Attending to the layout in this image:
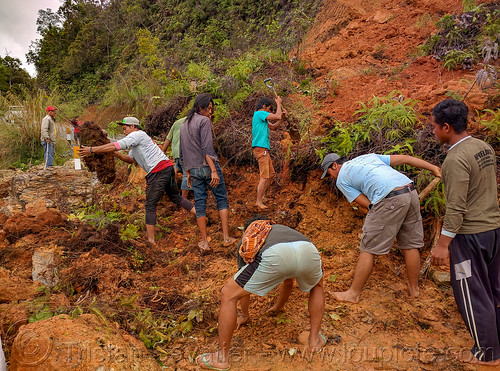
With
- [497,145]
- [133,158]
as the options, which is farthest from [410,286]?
[133,158]

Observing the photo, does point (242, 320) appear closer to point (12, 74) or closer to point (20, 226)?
point (20, 226)

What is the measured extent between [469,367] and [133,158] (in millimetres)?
4214

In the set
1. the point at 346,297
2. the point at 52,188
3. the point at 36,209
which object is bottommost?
the point at 346,297

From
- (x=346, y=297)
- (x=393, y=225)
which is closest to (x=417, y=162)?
(x=393, y=225)

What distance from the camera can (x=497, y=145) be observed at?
4.39 meters

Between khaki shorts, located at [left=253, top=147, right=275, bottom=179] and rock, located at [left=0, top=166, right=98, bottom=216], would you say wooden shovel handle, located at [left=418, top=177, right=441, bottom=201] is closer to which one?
khaki shorts, located at [left=253, top=147, right=275, bottom=179]

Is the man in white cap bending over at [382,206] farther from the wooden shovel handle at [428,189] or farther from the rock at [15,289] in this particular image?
the rock at [15,289]

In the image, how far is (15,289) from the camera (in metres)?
3.36

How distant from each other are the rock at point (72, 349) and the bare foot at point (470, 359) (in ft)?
7.40

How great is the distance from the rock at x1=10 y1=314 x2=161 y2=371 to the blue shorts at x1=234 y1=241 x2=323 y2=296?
942 mm

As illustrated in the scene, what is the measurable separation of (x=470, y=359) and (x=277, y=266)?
1.61 metres

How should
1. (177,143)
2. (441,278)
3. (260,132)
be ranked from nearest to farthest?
(441,278) < (260,132) < (177,143)

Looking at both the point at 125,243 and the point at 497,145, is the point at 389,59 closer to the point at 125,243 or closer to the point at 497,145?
the point at 497,145

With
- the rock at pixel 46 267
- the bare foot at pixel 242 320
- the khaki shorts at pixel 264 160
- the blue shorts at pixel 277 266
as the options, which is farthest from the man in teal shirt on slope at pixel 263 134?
the rock at pixel 46 267
